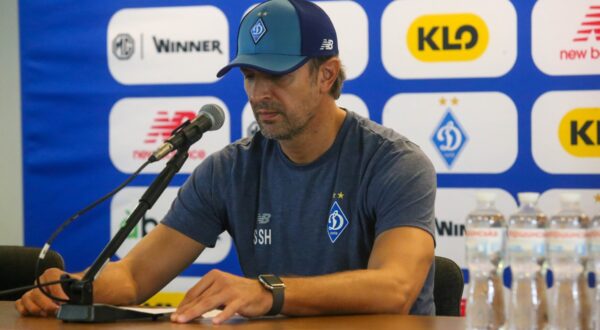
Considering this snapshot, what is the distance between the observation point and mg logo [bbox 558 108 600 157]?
345cm

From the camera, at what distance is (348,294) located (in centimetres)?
205

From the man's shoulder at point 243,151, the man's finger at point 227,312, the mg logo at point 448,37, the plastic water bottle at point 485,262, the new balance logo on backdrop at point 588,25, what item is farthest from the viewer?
the mg logo at point 448,37

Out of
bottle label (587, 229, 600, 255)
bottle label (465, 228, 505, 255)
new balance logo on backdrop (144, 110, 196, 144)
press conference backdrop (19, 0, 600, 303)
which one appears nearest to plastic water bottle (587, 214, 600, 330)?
bottle label (587, 229, 600, 255)

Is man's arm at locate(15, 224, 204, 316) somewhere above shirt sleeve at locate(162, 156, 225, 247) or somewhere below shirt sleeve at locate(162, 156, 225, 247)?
below

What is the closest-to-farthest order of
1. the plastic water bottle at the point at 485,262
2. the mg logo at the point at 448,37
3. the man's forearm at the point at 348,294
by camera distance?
the plastic water bottle at the point at 485,262
the man's forearm at the point at 348,294
the mg logo at the point at 448,37

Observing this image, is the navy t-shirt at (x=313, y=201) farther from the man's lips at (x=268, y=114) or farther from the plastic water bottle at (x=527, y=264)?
the plastic water bottle at (x=527, y=264)

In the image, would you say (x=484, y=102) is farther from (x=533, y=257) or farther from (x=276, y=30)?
(x=533, y=257)

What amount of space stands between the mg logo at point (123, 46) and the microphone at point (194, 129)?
1.98 metres

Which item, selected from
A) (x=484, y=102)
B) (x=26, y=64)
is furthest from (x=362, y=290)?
(x=26, y=64)

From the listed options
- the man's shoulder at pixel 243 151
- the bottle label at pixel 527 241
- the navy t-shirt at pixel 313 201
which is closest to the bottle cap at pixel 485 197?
the bottle label at pixel 527 241

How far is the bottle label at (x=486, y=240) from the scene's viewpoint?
1.70m

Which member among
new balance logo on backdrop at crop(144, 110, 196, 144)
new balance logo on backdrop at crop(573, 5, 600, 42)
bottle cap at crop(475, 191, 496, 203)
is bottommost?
new balance logo on backdrop at crop(144, 110, 196, 144)

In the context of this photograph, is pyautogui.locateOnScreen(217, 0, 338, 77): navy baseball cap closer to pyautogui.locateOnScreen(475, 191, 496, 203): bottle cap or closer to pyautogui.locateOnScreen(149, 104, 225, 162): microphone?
pyautogui.locateOnScreen(149, 104, 225, 162): microphone

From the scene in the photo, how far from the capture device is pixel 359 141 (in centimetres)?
253
